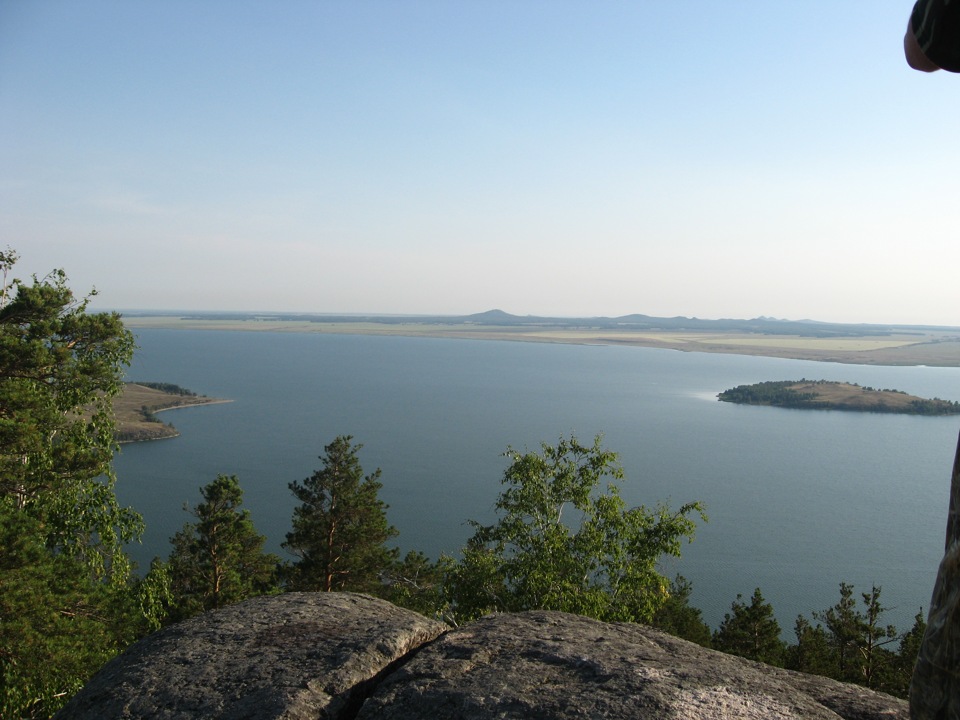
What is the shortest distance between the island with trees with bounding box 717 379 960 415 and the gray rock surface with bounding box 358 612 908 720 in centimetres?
10100

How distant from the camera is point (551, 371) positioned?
136500 mm

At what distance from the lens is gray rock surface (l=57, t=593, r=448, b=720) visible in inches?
136

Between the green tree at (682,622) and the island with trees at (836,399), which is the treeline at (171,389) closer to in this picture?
the island with trees at (836,399)

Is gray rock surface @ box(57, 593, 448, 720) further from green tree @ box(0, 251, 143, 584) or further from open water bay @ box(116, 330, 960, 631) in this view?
open water bay @ box(116, 330, 960, 631)

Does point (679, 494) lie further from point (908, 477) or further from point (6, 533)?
point (6, 533)

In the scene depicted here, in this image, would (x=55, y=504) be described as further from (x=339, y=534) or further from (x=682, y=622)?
(x=682, y=622)

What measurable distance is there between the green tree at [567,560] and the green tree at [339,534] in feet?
29.2

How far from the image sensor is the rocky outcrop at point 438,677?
3234 mm

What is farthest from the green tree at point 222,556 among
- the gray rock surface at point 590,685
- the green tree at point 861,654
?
the green tree at point 861,654

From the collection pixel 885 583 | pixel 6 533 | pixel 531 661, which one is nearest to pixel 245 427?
pixel 885 583

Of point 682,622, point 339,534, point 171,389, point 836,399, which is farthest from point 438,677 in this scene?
point 836,399

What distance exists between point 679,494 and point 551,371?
3526 inches

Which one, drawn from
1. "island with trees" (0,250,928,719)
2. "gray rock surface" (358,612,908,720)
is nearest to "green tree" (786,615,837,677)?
"island with trees" (0,250,928,719)

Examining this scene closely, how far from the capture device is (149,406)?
269 feet
